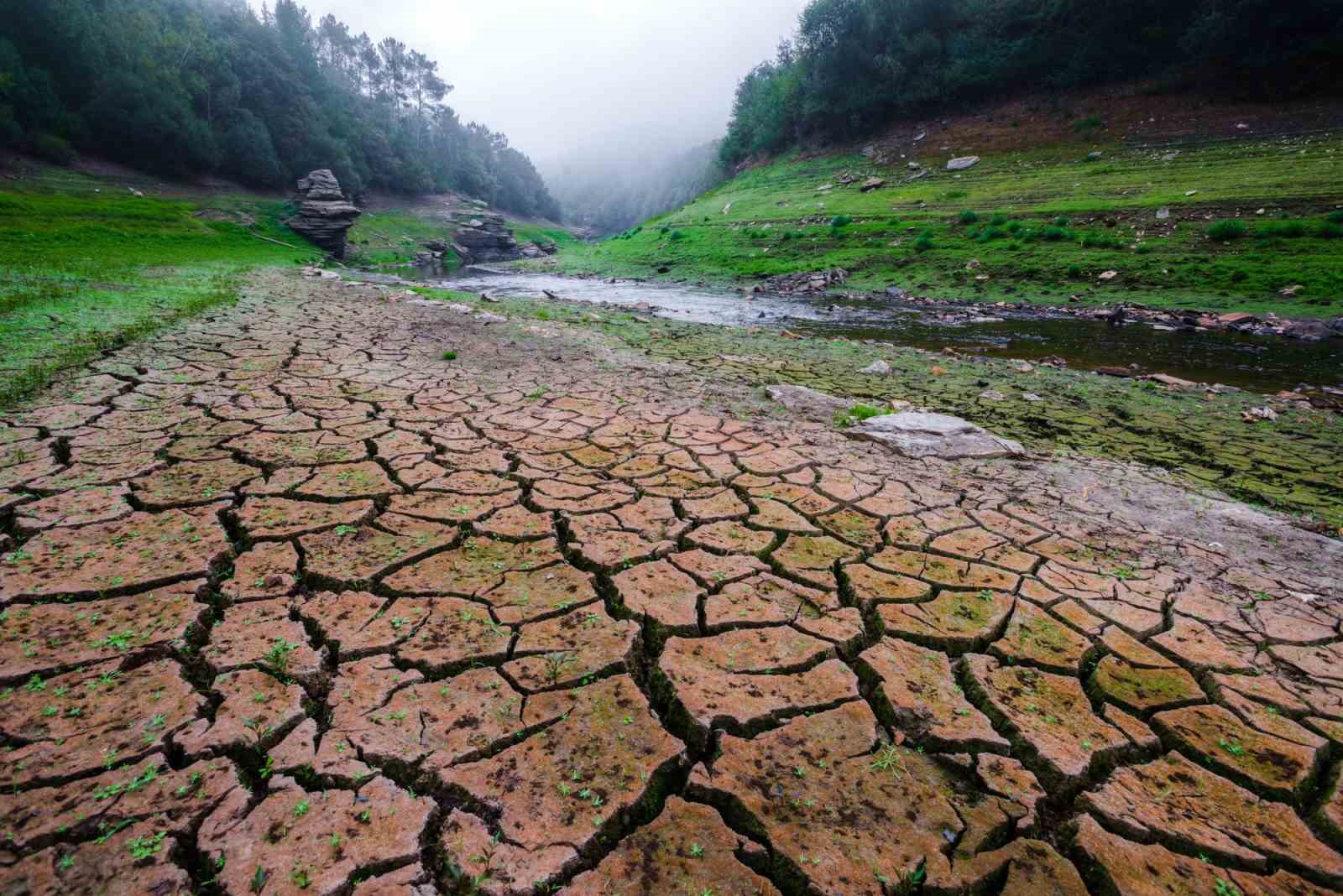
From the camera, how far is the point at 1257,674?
6.52ft

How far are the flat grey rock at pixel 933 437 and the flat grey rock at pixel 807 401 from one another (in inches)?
17.0

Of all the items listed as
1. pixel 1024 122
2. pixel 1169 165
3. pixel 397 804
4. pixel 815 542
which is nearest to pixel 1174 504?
pixel 815 542

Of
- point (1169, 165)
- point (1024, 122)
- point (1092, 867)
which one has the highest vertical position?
point (1024, 122)

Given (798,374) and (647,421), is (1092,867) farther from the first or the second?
(798,374)

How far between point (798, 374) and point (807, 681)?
4674 millimetres

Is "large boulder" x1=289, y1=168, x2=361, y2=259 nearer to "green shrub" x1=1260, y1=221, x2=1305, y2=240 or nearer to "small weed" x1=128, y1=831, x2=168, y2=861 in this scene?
"small weed" x1=128, y1=831, x2=168, y2=861

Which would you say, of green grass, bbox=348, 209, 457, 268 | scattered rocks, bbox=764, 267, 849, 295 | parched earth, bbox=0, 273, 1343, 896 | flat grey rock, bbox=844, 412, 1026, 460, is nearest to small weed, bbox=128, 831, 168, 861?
parched earth, bbox=0, 273, 1343, 896

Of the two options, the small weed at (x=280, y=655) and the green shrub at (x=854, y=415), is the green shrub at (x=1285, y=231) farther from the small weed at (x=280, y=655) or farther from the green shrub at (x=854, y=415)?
the small weed at (x=280, y=655)

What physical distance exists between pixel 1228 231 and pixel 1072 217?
342 centimetres

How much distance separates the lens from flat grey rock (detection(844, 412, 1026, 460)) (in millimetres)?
3896

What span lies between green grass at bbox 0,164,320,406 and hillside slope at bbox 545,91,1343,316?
483 inches

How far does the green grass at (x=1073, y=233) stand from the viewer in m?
10.9

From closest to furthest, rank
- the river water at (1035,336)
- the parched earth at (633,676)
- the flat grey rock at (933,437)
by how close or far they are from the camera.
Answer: the parched earth at (633,676) → the flat grey rock at (933,437) → the river water at (1035,336)

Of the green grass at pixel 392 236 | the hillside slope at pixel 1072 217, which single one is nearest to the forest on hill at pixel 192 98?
the green grass at pixel 392 236
